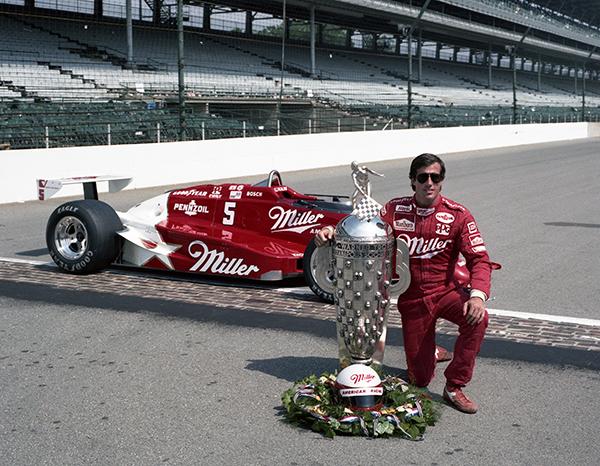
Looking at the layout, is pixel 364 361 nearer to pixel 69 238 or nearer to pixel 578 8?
pixel 69 238

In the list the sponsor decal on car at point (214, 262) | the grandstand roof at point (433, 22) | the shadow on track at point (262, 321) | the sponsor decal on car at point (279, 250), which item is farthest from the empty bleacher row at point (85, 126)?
the grandstand roof at point (433, 22)

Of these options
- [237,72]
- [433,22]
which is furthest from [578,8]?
[237,72]

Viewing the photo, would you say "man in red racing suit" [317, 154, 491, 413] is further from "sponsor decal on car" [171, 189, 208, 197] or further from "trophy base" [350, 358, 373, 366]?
"sponsor decal on car" [171, 189, 208, 197]

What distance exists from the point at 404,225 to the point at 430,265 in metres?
0.27

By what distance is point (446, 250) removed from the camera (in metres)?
4.68

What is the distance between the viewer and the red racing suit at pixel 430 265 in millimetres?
4641

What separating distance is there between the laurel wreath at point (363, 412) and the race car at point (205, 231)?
286 cm

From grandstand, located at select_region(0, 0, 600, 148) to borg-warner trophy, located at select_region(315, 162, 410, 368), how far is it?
13.6 metres

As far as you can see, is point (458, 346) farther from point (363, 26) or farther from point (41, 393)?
point (363, 26)

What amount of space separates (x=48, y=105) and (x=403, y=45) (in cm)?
5008

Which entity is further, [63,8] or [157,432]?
[63,8]

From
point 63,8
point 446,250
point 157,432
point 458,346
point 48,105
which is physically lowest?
point 157,432

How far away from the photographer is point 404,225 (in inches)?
185

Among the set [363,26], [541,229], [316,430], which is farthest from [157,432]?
[363,26]
